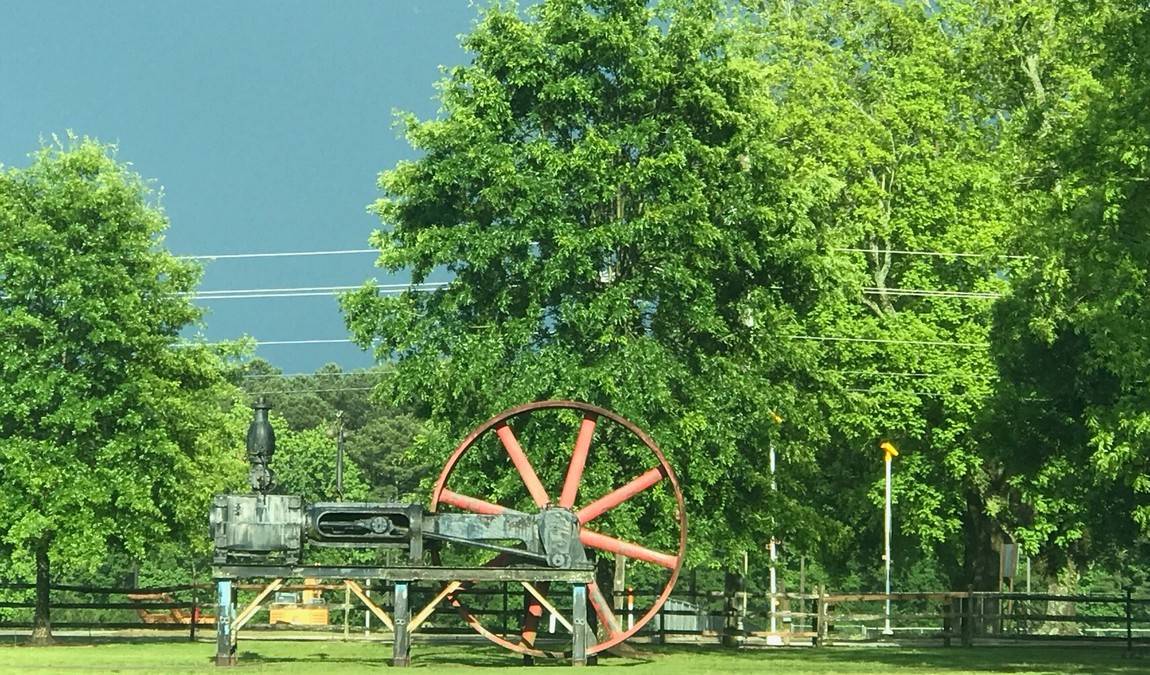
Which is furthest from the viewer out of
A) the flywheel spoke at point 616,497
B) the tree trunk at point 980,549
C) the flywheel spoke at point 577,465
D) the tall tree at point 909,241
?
the tree trunk at point 980,549

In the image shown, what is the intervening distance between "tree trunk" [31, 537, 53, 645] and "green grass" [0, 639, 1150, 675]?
0.69 m

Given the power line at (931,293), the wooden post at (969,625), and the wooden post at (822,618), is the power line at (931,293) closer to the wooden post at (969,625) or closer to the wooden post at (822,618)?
the wooden post at (969,625)

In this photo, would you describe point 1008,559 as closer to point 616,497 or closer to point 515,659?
point 515,659

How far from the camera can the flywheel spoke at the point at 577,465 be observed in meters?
27.0

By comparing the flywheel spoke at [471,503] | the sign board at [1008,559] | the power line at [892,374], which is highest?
the power line at [892,374]

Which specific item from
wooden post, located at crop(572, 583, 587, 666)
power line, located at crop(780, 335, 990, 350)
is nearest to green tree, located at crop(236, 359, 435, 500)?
power line, located at crop(780, 335, 990, 350)

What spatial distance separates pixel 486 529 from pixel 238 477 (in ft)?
59.2

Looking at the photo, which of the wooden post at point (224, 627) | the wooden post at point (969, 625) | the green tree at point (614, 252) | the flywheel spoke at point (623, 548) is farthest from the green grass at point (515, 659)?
the green tree at point (614, 252)

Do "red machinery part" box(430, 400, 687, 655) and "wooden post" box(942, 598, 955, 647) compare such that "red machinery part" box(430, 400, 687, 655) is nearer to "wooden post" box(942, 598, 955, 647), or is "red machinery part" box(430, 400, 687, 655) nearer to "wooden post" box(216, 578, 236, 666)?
"wooden post" box(216, 578, 236, 666)

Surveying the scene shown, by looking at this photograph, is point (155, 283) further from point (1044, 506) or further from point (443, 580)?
point (1044, 506)

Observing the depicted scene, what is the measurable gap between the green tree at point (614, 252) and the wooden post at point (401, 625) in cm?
740

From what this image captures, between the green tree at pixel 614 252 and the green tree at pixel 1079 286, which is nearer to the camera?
the green tree at pixel 1079 286

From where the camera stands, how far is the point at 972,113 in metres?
55.7

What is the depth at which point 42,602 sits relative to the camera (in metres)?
37.2
